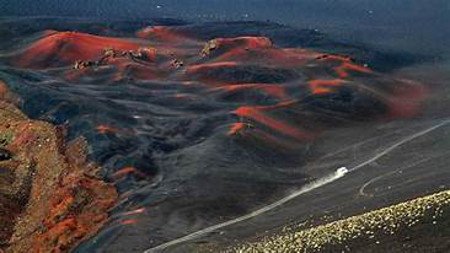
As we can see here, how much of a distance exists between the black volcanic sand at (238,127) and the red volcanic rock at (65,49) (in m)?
0.21

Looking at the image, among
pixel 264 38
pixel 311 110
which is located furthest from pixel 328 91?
pixel 264 38

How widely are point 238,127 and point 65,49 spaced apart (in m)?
27.4

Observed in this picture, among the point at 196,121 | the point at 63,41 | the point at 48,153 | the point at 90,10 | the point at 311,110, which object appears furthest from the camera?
the point at 90,10

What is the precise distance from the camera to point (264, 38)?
2650 inches

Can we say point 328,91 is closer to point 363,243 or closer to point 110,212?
point 110,212

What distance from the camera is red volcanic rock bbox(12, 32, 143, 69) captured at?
63031mm

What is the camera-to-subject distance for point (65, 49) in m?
64.2

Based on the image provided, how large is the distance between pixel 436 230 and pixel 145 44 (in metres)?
48.5

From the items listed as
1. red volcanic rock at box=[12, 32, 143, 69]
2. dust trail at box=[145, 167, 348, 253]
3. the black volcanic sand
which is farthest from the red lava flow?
dust trail at box=[145, 167, 348, 253]

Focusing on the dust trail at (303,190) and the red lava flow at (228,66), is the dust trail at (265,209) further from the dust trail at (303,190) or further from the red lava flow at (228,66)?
the red lava flow at (228,66)

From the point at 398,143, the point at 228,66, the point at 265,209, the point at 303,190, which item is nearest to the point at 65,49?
the point at 228,66

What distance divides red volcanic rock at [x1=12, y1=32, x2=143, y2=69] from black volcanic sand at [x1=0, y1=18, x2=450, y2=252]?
0.21 m

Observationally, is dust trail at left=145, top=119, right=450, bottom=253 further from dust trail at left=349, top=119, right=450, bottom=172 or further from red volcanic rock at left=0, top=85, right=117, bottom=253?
red volcanic rock at left=0, top=85, right=117, bottom=253

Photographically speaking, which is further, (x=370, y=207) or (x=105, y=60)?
(x=105, y=60)
